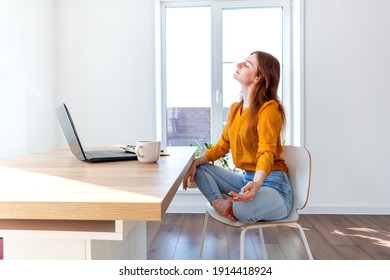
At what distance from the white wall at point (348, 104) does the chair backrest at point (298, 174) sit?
158 cm

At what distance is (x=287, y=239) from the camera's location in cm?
239

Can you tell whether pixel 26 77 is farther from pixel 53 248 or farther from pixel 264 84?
pixel 53 248

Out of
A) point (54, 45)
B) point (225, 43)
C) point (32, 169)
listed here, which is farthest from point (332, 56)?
point (32, 169)

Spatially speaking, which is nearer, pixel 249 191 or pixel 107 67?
pixel 249 191

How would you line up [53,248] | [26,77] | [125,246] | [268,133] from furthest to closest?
[26,77]
[268,133]
[125,246]
[53,248]

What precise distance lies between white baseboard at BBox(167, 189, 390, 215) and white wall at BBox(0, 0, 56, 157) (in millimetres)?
1290

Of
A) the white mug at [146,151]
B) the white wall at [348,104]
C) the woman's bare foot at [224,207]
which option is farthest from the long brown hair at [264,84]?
the white wall at [348,104]

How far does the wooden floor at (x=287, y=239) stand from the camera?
6.90 ft

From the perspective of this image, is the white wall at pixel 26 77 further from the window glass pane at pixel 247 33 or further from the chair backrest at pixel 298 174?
the chair backrest at pixel 298 174

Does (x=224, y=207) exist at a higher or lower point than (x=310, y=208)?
higher

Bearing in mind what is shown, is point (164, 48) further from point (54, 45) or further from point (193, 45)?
point (54, 45)

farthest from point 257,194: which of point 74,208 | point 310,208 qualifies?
point 310,208

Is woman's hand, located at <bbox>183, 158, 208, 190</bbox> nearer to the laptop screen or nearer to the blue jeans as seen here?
the blue jeans

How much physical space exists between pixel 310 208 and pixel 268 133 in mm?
1948
